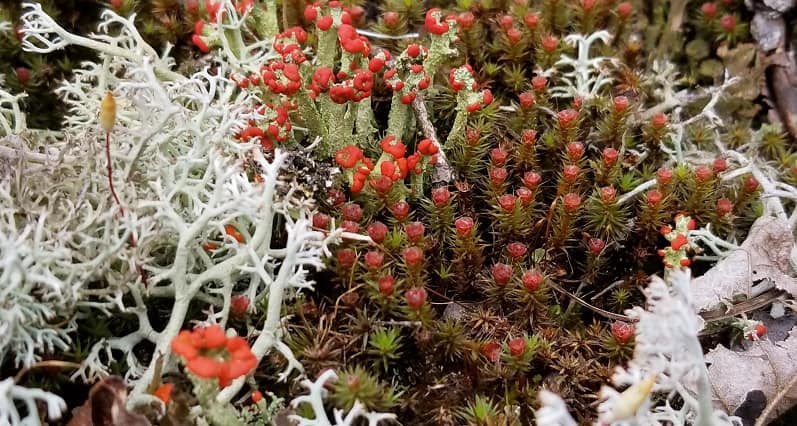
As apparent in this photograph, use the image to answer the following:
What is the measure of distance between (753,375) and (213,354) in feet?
4.28

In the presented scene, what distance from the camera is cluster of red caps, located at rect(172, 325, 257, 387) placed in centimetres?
135

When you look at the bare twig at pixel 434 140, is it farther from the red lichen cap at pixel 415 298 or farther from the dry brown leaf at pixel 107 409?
the dry brown leaf at pixel 107 409

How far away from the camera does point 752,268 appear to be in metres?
2.02

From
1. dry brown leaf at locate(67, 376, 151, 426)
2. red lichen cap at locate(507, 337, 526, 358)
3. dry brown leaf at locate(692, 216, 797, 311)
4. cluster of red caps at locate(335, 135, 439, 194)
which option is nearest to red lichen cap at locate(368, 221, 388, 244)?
cluster of red caps at locate(335, 135, 439, 194)

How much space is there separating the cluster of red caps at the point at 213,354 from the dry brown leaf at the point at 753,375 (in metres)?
1.15

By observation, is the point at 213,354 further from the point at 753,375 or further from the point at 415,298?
the point at 753,375

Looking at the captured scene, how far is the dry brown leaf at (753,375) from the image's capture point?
1.80 meters

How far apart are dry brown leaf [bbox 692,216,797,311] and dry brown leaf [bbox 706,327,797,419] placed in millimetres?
140

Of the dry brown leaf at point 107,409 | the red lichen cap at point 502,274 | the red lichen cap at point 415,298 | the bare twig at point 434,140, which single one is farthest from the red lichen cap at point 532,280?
the dry brown leaf at point 107,409

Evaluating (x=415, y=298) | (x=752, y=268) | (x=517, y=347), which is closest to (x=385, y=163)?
(x=415, y=298)

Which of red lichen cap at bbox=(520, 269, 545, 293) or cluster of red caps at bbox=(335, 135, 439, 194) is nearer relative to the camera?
red lichen cap at bbox=(520, 269, 545, 293)

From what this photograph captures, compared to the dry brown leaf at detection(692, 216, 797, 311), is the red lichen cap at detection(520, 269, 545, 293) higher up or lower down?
higher up

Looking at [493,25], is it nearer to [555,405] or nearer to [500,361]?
[500,361]

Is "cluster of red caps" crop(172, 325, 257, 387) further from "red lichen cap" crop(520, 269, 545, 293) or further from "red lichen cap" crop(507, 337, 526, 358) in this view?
"red lichen cap" crop(520, 269, 545, 293)
